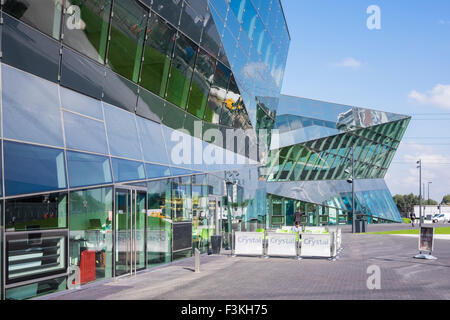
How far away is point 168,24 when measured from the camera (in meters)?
17.9

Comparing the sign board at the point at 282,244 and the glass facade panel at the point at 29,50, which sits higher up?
the glass facade panel at the point at 29,50

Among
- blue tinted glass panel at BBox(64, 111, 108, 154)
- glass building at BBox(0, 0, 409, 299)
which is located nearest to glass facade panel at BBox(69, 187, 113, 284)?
glass building at BBox(0, 0, 409, 299)

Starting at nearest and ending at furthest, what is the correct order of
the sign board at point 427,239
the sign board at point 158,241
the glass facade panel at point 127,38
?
1. the glass facade panel at point 127,38
2. the sign board at point 158,241
3. the sign board at point 427,239

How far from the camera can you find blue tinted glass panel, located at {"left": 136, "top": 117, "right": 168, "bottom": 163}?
1700cm

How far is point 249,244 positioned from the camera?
22500 millimetres

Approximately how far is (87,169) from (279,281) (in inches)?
225

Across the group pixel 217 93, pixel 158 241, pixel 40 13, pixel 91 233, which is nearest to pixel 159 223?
pixel 158 241

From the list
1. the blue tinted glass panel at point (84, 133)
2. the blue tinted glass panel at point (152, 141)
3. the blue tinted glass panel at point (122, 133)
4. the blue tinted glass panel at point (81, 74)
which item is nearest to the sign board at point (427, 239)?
the blue tinted glass panel at point (152, 141)

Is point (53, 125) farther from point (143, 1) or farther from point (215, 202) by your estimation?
point (215, 202)

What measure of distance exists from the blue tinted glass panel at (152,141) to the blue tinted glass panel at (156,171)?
20cm

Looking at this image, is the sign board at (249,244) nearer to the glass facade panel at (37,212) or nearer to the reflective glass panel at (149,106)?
the reflective glass panel at (149,106)

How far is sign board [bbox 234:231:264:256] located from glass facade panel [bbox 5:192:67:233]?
11.8m

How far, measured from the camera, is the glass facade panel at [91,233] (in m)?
12.3

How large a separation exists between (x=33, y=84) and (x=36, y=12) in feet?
5.16
